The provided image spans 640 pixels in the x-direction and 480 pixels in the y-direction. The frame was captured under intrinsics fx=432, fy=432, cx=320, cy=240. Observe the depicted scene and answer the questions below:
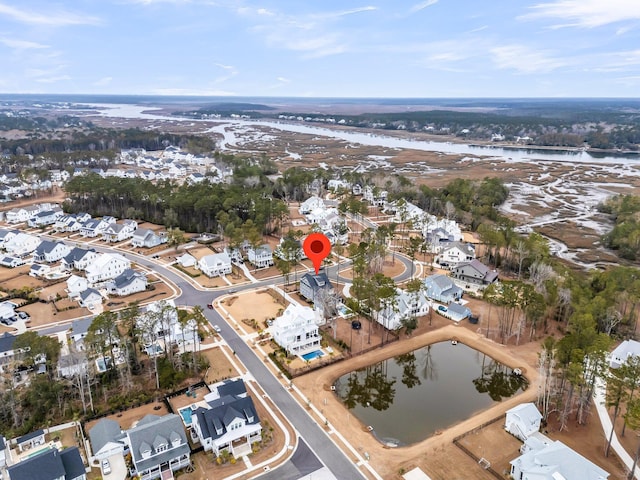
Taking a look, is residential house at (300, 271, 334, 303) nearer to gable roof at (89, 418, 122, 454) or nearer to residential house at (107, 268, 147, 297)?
residential house at (107, 268, 147, 297)

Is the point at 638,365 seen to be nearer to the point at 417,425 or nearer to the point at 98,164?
the point at 417,425

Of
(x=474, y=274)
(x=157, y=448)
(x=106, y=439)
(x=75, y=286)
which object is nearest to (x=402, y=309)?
(x=474, y=274)

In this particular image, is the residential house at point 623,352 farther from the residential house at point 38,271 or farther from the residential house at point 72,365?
the residential house at point 38,271

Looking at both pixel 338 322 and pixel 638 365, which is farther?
pixel 338 322

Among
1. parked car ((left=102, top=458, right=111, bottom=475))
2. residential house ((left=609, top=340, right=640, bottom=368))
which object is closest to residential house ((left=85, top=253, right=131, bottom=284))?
parked car ((left=102, top=458, right=111, bottom=475))

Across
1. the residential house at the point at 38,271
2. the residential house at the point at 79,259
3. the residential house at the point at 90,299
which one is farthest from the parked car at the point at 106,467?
the residential house at the point at 38,271

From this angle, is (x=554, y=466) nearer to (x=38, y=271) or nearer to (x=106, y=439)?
(x=106, y=439)

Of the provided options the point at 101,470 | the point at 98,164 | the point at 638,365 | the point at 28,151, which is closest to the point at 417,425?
the point at 638,365
